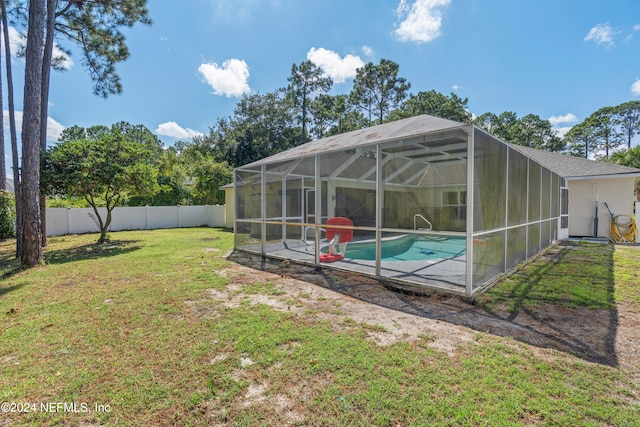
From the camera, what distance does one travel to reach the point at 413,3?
11.9 m

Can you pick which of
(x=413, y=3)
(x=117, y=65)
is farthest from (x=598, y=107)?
(x=117, y=65)

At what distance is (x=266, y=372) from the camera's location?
8.23 ft

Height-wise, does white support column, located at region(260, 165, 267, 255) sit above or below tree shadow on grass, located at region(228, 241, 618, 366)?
above

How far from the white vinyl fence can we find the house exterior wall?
1671cm

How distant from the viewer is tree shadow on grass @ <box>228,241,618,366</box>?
9.85 ft

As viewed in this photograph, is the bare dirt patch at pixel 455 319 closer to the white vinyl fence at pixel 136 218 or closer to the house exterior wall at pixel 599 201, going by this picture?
the house exterior wall at pixel 599 201

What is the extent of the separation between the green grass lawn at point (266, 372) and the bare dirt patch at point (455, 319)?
174 millimetres

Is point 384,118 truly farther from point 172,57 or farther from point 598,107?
point 598,107

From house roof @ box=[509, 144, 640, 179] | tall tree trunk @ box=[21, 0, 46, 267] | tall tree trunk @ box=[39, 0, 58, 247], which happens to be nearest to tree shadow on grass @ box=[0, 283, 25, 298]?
tall tree trunk @ box=[21, 0, 46, 267]

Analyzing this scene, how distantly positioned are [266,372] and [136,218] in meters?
16.0

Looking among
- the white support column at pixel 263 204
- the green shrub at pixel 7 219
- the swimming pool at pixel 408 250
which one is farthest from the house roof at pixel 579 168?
the green shrub at pixel 7 219

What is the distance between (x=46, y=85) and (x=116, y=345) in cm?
1043

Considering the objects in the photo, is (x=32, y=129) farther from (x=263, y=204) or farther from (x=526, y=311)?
(x=526, y=311)

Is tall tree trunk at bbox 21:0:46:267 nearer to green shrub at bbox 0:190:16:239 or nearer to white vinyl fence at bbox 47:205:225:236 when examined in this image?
green shrub at bbox 0:190:16:239
